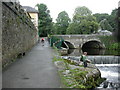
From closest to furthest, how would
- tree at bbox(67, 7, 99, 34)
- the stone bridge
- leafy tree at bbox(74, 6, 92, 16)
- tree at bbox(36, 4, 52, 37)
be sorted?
the stone bridge < tree at bbox(67, 7, 99, 34) < leafy tree at bbox(74, 6, 92, 16) < tree at bbox(36, 4, 52, 37)

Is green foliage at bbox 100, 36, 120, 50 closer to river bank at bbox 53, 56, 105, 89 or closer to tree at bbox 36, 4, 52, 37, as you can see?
tree at bbox 36, 4, 52, 37

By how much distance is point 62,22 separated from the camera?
74.0m

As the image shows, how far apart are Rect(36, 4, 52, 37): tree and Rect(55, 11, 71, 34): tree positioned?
9362 mm

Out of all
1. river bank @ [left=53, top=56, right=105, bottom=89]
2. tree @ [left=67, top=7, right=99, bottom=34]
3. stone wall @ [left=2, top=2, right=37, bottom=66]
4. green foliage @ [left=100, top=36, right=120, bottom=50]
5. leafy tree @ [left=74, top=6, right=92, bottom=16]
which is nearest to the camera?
river bank @ [left=53, top=56, right=105, bottom=89]

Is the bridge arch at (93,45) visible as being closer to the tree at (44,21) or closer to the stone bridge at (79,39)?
the stone bridge at (79,39)

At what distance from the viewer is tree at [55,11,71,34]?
71.2 meters

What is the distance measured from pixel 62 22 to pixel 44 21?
15651mm

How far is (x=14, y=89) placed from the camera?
5336 mm

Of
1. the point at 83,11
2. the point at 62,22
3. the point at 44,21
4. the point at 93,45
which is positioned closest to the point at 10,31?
the point at 93,45

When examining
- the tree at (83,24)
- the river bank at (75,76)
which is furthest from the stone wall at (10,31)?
the tree at (83,24)

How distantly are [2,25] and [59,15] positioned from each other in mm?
70925

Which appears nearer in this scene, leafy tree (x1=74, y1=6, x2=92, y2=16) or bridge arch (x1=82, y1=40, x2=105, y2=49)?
bridge arch (x1=82, y1=40, x2=105, y2=49)

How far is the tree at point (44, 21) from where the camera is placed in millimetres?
60188

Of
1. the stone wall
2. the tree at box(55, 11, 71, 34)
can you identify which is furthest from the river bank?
the tree at box(55, 11, 71, 34)
